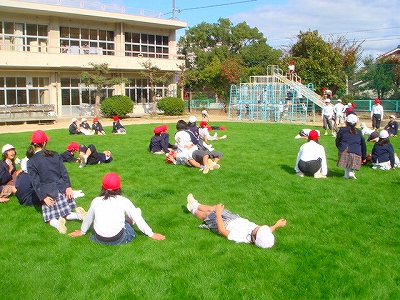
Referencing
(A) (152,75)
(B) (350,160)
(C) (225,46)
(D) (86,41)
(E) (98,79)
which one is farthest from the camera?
(C) (225,46)

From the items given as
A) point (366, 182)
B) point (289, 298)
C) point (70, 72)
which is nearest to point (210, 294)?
point (289, 298)

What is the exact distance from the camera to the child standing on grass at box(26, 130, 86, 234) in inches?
264

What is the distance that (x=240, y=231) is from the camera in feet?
19.1

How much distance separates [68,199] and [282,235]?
3344 mm

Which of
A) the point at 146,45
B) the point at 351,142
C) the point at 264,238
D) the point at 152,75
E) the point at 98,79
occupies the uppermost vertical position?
the point at 146,45

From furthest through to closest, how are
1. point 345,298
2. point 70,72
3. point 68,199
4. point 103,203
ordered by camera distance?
point 70,72, point 68,199, point 103,203, point 345,298

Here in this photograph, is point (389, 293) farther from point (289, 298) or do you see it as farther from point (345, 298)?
point (289, 298)

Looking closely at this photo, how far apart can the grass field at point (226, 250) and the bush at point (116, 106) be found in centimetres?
2334

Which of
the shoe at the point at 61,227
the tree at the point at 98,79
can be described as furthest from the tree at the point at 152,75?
the shoe at the point at 61,227

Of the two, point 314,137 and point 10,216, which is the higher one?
point 314,137

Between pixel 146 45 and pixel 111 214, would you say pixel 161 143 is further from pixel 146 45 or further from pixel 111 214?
pixel 146 45

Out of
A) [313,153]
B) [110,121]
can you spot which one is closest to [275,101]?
[110,121]

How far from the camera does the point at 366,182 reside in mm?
9430

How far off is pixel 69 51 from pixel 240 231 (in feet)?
104
